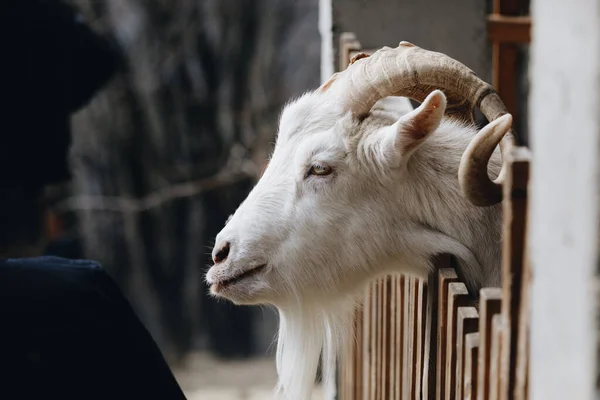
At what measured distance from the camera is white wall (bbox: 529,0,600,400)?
46.6 inches

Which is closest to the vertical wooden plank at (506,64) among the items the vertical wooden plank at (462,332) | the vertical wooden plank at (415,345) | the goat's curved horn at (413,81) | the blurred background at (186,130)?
the goat's curved horn at (413,81)

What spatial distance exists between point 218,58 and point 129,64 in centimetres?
102

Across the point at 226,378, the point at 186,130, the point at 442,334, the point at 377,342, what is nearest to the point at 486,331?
the point at 442,334

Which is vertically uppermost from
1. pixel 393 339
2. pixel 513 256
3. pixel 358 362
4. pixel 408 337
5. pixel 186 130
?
pixel 513 256

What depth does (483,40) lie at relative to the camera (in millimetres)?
4578

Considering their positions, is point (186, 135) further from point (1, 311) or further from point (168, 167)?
point (1, 311)

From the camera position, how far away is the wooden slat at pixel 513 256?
169 centimetres

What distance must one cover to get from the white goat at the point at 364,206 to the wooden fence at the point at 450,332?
0.14m

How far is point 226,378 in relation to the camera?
35.4 ft

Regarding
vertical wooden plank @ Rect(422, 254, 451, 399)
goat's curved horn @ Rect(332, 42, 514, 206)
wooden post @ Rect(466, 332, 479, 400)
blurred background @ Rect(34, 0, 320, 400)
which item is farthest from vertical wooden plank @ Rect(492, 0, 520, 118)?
blurred background @ Rect(34, 0, 320, 400)

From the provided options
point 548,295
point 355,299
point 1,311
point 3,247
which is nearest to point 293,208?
point 355,299

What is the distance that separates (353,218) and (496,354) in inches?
49.3

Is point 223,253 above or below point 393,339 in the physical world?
above

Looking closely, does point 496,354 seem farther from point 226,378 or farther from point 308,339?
point 226,378
